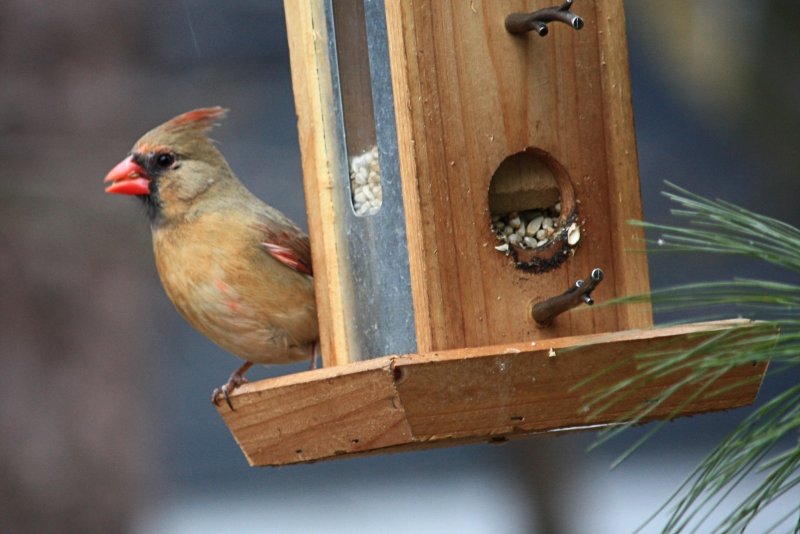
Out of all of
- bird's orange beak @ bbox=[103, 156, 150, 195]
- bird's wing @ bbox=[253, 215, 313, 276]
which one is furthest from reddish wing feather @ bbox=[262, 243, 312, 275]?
bird's orange beak @ bbox=[103, 156, 150, 195]

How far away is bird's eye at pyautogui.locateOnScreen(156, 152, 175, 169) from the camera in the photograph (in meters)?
3.58

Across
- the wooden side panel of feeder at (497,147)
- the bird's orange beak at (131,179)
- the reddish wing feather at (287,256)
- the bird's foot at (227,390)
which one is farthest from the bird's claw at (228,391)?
the bird's orange beak at (131,179)

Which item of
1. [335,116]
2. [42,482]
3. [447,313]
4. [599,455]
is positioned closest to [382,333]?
[447,313]

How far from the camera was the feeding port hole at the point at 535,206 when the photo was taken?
2.79 m

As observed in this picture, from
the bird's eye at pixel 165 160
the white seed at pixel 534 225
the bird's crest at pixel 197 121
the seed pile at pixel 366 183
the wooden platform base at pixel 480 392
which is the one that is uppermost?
the bird's crest at pixel 197 121

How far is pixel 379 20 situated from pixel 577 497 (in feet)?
11.4

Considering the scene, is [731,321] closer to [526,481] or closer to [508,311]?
[508,311]

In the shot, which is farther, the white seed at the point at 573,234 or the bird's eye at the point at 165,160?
Result: the bird's eye at the point at 165,160

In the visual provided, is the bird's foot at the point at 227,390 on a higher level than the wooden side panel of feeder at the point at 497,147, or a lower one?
lower

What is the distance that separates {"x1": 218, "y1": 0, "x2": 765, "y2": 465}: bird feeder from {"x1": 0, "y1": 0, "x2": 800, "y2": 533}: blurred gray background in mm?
2798

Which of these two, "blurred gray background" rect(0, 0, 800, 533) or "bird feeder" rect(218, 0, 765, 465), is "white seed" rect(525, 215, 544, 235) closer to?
"bird feeder" rect(218, 0, 765, 465)

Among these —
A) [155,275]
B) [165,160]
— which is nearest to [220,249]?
[165,160]

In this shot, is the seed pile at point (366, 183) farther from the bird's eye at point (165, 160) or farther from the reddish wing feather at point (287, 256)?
the bird's eye at point (165, 160)

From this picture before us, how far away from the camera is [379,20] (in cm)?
A: 289
